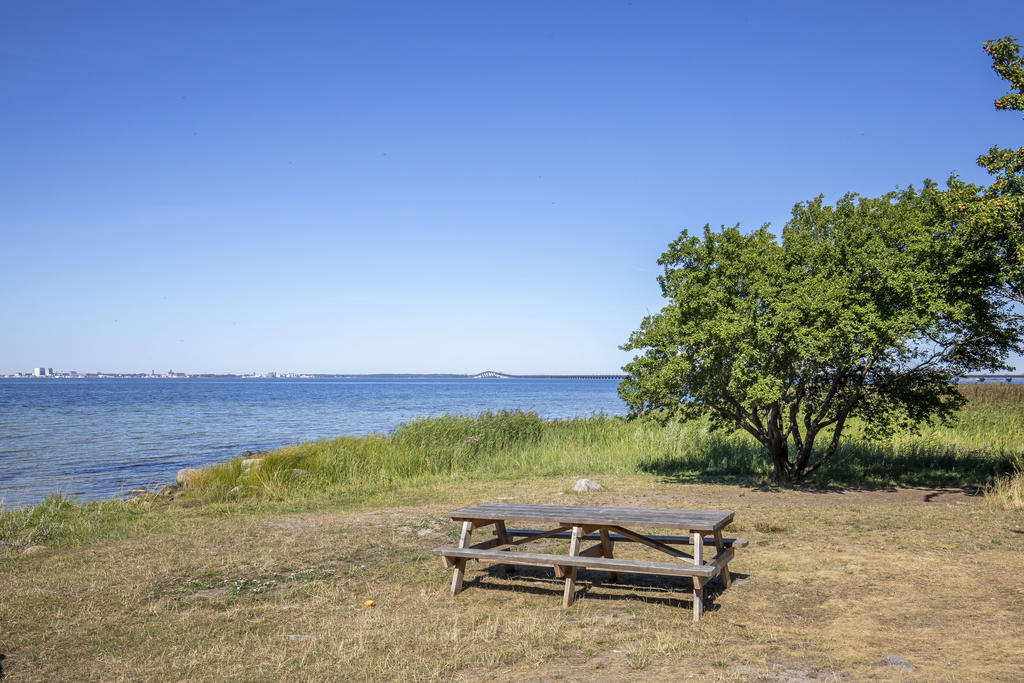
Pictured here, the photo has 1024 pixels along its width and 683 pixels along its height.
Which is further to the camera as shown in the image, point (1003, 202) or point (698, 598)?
point (1003, 202)

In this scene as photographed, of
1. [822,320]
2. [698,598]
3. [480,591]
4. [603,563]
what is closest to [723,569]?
[698,598]

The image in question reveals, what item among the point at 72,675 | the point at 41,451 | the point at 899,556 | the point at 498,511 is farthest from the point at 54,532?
the point at 41,451

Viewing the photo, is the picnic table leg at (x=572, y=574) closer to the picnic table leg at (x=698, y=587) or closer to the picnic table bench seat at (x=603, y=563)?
the picnic table bench seat at (x=603, y=563)

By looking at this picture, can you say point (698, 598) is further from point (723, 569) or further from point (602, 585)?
point (602, 585)

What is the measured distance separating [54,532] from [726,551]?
9472 mm

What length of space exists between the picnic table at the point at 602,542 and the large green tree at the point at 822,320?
18.5 feet

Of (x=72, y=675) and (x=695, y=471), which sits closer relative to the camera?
(x=72, y=675)

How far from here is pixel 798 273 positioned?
13289 mm

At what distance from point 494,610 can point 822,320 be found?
28.1 ft

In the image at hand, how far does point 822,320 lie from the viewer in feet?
40.9

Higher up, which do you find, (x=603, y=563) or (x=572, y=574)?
(x=603, y=563)

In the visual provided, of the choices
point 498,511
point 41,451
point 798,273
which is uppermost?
point 798,273

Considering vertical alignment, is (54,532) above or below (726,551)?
below

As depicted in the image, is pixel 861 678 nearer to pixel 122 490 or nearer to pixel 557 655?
pixel 557 655
